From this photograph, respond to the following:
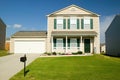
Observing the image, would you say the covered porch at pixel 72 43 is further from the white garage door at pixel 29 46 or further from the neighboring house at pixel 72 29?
the white garage door at pixel 29 46

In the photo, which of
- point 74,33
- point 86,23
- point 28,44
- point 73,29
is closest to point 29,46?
point 28,44

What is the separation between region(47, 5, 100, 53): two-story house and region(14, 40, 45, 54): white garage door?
1.86 meters

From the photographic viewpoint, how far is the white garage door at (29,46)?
30.9 m

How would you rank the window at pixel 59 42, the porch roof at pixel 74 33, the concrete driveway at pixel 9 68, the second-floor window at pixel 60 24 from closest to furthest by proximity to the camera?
the concrete driveway at pixel 9 68 < the porch roof at pixel 74 33 < the window at pixel 59 42 < the second-floor window at pixel 60 24

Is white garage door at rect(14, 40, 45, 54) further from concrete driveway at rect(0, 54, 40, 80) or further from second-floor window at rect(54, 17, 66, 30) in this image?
concrete driveway at rect(0, 54, 40, 80)

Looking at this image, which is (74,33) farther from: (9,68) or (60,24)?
(9,68)

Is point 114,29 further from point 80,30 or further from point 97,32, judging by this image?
point 80,30

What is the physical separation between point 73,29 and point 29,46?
7.87m

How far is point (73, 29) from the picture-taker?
29359 mm

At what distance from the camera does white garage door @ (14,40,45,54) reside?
30.9 meters

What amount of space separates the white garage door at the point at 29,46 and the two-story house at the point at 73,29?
1.86 metres

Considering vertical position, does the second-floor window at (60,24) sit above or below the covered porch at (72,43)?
above

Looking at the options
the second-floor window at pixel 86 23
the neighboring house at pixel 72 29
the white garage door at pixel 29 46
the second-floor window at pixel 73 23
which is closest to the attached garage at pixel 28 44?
the white garage door at pixel 29 46

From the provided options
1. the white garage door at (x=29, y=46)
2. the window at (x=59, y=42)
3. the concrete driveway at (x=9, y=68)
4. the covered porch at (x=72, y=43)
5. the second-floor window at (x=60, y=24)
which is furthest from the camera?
the white garage door at (x=29, y=46)
